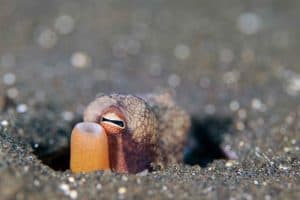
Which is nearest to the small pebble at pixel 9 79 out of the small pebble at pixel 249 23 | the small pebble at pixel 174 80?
the small pebble at pixel 174 80

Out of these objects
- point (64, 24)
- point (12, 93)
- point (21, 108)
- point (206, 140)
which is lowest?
point (206, 140)

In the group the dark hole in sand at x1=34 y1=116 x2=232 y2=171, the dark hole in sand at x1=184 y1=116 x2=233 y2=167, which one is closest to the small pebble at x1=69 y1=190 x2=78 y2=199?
the dark hole in sand at x1=34 y1=116 x2=232 y2=171

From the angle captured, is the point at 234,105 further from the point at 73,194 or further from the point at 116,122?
the point at 73,194

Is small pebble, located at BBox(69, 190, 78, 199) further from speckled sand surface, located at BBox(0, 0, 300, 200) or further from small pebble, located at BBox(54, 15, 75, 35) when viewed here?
small pebble, located at BBox(54, 15, 75, 35)

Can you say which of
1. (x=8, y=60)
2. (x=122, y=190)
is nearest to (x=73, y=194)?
(x=122, y=190)

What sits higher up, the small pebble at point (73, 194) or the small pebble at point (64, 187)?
the small pebble at point (64, 187)

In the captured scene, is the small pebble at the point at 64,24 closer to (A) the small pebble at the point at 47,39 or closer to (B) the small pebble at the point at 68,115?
(A) the small pebble at the point at 47,39
